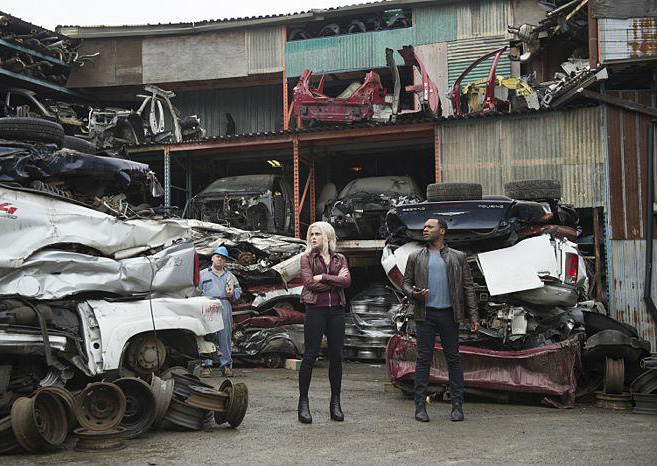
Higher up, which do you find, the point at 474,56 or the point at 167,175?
the point at 474,56

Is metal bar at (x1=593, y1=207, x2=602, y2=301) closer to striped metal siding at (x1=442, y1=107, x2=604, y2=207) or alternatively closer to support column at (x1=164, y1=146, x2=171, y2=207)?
striped metal siding at (x1=442, y1=107, x2=604, y2=207)

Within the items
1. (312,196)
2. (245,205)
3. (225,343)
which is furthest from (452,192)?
(312,196)

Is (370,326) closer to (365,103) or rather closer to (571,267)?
(571,267)

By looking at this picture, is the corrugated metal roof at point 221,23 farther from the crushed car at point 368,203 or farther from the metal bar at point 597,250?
the metal bar at point 597,250

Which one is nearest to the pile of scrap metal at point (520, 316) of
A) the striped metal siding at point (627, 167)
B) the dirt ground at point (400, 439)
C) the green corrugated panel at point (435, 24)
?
the dirt ground at point (400, 439)

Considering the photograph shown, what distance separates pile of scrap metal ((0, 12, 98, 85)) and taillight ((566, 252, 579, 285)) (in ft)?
50.9

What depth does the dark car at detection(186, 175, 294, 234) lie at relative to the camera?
15047 millimetres

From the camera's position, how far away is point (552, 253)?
24.0 ft

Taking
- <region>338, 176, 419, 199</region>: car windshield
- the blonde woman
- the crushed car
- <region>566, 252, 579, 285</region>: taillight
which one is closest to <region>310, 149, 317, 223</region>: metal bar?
the crushed car

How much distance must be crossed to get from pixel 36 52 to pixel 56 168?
14.4 meters

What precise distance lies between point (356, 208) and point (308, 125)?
3620mm

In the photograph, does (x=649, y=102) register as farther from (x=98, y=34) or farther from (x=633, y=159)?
(x=98, y=34)

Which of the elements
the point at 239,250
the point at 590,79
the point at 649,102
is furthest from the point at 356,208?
the point at 649,102

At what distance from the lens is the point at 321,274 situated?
6121mm
